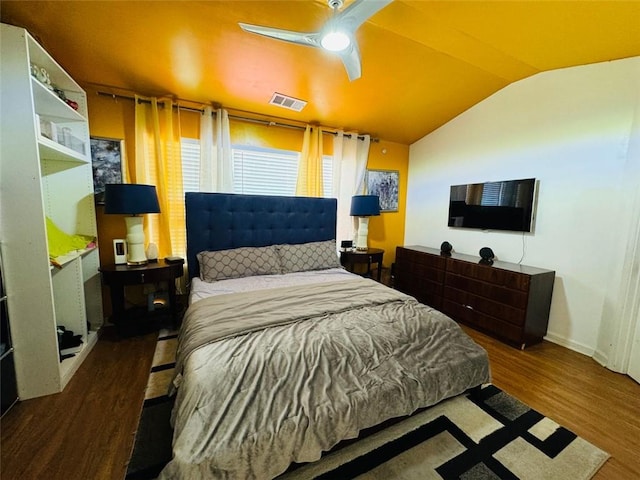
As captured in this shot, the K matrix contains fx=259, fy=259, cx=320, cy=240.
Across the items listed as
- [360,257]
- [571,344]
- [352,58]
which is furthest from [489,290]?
[352,58]

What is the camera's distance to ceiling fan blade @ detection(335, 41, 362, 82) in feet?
5.43

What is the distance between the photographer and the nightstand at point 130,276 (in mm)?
2305

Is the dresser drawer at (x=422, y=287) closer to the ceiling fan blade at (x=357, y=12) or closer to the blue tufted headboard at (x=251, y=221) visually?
the blue tufted headboard at (x=251, y=221)

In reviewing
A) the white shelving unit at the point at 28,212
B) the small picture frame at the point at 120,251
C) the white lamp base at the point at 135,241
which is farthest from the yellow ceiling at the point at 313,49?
the small picture frame at the point at 120,251

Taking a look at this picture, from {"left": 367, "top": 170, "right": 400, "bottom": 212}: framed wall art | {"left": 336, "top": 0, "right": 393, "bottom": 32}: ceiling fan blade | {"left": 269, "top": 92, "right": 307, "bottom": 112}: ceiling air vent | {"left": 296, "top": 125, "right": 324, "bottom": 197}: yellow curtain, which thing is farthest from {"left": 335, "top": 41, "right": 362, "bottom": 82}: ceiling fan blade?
{"left": 367, "top": 170, "right": 400, "bottom": 212}: framed wall art

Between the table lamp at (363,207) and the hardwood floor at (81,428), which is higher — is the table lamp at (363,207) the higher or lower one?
the higher one

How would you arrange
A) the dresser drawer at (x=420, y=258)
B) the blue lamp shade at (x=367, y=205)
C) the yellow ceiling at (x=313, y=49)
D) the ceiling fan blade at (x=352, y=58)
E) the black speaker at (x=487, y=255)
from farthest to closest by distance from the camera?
the blue lamp shade at (x=367, y=205)
the dresser drawer at (x=420, y=258)
the black speaker at (x=487, y=255)
the yellow ceiling at (x=313, y=49)
the ceiling fan blade at (x=352, y=58)

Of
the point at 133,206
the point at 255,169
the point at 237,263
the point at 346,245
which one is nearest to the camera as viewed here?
the point at 133,206

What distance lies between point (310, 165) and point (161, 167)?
171 cm

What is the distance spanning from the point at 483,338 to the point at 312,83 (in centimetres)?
314

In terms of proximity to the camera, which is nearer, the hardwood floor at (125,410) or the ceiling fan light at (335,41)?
the hardwood floor at (125,410)

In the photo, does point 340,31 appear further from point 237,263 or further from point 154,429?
point 154,429

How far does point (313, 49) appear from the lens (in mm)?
2199

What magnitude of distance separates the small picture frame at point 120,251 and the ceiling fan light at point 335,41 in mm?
2503
